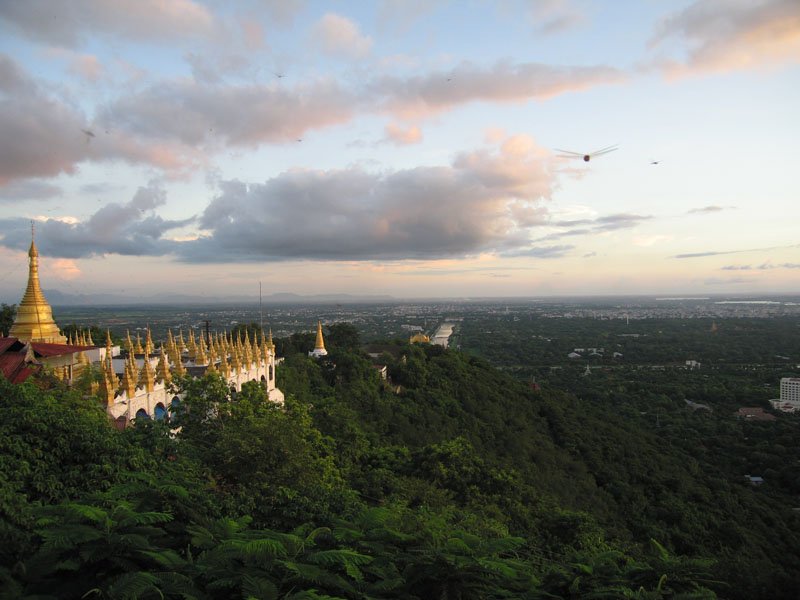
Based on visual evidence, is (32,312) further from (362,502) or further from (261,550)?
(261,550)

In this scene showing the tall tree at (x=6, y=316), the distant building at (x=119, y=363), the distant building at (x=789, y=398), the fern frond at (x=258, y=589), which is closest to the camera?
the fern frond at (x=258, y=589)

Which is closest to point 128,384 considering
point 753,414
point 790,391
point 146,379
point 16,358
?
point 146,379

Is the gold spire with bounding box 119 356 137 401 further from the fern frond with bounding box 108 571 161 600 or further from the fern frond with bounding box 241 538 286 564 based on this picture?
the fern frond with bounding box 108 571 161 600

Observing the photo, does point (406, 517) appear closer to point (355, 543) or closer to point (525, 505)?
point (355, 543)

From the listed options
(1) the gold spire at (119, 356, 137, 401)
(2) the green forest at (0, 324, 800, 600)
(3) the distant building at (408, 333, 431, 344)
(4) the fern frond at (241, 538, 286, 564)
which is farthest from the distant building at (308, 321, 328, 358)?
(4) the fern frond at (241, 538, 286, 564)

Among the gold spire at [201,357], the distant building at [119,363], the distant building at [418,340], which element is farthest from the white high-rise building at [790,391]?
the gold spire at [201,357]

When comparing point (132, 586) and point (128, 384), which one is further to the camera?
point (128, 384)

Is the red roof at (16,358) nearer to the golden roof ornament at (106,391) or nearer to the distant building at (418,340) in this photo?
the golden roof ornament at (106,391)

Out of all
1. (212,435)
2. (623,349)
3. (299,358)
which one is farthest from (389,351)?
(623,349)
